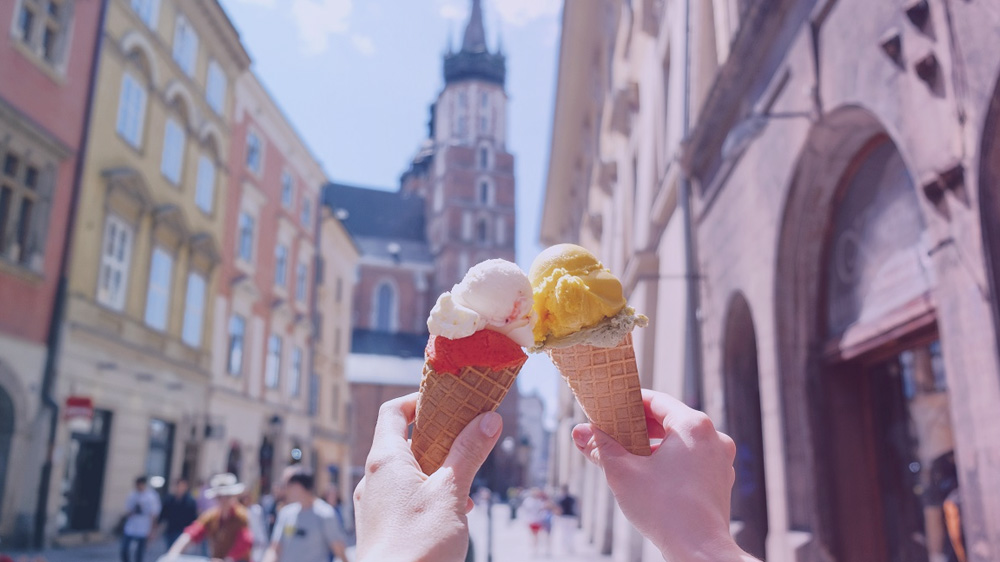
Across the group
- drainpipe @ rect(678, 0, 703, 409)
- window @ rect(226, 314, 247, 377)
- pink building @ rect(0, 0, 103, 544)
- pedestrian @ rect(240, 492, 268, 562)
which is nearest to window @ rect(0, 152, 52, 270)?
pink building @ rect(0, 0, 103, 544)

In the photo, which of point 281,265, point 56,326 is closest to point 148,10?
point 56,326

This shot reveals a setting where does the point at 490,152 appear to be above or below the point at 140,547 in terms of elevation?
above

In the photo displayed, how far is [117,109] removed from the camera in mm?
19016

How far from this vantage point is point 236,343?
90.2 feet

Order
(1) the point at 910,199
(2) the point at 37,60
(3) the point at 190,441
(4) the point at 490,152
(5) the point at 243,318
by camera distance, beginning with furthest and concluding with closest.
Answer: (4) the point at 490,152
(5) the point at 243,318
(3) the point at 190,441
(2) the point at 37,60
(1) the point at 910,199

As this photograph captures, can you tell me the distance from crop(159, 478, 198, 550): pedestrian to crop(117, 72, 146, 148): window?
10.3 metres

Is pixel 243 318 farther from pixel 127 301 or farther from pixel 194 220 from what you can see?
pixel 127 301

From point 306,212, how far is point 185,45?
13.4 metres

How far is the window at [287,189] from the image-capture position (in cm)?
3252

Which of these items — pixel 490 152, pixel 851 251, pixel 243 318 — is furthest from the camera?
pixel 490 152

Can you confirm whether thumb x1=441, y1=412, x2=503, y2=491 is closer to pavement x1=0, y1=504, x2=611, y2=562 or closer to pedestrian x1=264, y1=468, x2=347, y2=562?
pedestrian x1=264, y1=468, x2=347, y2=562

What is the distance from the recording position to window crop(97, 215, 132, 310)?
1853cm

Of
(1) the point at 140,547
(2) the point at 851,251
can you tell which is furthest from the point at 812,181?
(1) the point at 140,547

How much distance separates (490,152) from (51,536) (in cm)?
6068
